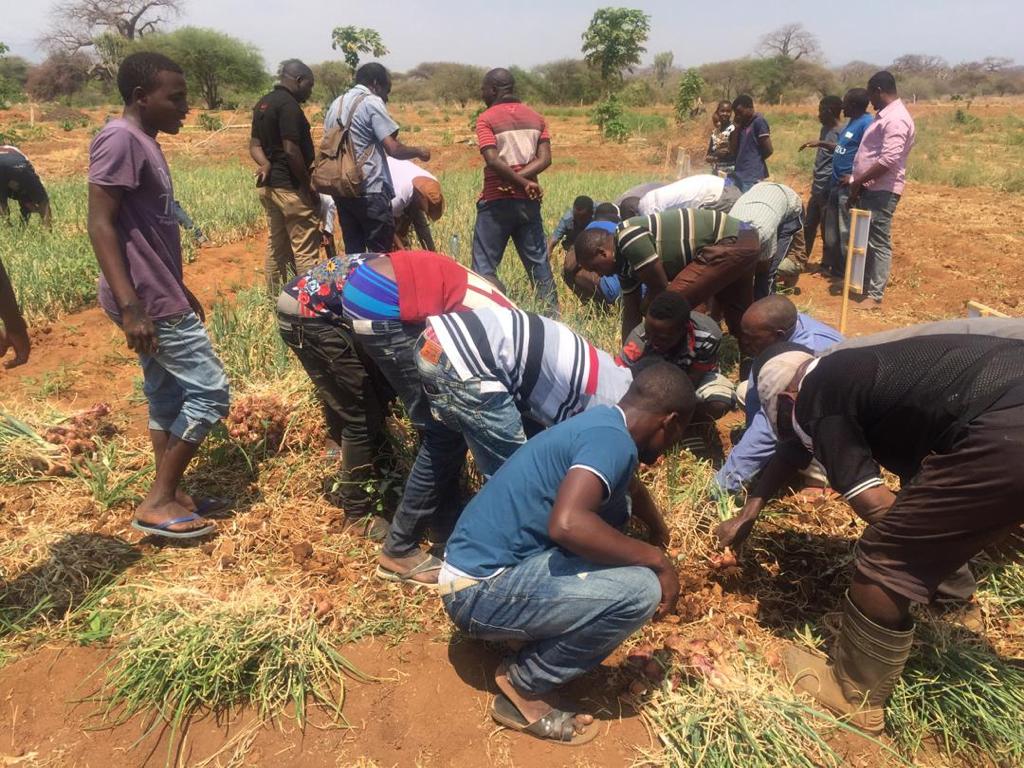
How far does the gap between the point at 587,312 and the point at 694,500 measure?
7.24 feet

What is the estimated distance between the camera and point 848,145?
697 cm

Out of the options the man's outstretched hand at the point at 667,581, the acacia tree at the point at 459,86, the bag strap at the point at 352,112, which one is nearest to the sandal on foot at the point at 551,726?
the man's outstretched hand at the point at 667,581

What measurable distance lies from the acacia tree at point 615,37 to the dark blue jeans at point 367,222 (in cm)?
3537

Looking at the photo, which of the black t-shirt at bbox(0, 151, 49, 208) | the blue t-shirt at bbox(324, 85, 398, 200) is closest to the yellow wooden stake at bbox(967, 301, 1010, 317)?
the blue t-shirt at bbox(324, 85, 398, 200)

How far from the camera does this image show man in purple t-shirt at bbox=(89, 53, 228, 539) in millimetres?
2586

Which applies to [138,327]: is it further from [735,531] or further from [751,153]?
[751,153]

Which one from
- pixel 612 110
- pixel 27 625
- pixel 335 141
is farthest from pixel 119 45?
pixel 27 625

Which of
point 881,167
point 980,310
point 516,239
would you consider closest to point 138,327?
point 516,239

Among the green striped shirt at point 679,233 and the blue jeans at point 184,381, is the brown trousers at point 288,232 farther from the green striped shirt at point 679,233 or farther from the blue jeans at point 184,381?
the green striped shirt at point 679,233

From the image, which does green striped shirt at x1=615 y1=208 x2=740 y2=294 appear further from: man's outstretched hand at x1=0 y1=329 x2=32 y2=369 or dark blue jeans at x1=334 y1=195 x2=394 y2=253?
man's outstretched hand at x1=0 y1=329 x2=32 y2=369

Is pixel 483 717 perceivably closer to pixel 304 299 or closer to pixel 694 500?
pixel 694 500

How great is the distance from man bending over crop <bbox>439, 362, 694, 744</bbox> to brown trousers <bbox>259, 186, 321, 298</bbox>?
3542 millimetres

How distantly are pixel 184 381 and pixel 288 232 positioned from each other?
108 inches

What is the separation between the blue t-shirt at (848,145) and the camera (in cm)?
693
